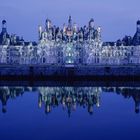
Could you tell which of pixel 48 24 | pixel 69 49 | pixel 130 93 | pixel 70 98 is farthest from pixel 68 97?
pixel 48 24

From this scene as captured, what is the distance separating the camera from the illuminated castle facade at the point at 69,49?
57.0 meters

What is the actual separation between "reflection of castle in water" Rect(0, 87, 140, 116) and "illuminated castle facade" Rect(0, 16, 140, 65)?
21.2 m

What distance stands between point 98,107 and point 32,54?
32.0 metres

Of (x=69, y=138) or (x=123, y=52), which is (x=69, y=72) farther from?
(x=69, y=138)

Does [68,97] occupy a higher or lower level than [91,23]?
lower

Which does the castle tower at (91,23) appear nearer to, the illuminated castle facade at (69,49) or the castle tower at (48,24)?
the illuminated castle facade at (69,49)

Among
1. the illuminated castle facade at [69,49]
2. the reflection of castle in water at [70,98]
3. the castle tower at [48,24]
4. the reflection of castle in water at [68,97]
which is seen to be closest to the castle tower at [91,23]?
the illuminated castle facade at [69,49]

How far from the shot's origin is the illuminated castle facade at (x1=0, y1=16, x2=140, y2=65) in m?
57.0

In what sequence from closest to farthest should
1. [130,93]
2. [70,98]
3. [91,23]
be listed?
[70,98], [130,93], [91,23]

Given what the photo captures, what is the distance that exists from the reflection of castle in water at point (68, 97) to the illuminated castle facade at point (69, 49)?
Answer: 2115 cm

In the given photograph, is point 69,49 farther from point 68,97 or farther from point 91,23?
point 68,97

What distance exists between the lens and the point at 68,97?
97.3ft

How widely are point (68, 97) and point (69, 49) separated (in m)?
27.9

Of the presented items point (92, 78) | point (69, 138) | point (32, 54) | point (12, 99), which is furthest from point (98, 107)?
point (32, 54)
